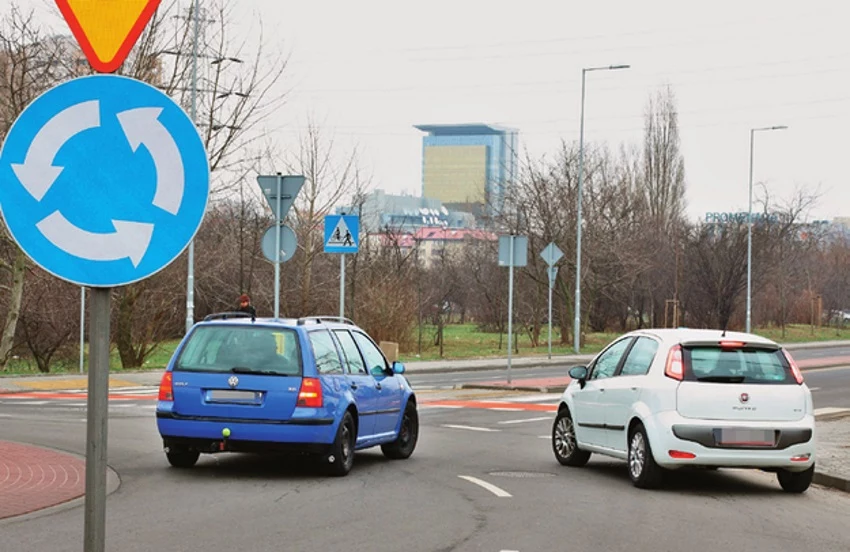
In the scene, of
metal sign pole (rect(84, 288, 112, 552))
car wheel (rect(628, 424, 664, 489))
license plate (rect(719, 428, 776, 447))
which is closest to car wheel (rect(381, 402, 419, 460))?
car wheel (rect(628, 424, 664, 489))

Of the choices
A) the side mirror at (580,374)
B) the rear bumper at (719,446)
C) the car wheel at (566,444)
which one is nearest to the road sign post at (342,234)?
the car wheel at (566,444)

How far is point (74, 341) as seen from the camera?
132 feet

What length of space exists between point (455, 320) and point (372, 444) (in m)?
77.7

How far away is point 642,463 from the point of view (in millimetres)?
12531

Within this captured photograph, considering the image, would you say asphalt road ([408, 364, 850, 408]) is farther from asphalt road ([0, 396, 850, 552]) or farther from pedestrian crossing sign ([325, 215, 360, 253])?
asphalt road ([0, 396, 850, 552])

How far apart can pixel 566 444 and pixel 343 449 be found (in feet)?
9.76

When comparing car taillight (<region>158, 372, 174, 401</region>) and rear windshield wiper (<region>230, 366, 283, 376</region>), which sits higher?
rear windshield wiper (<region>230, 366, 283, 376</region>)

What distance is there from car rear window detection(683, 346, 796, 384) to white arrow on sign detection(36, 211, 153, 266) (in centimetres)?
928

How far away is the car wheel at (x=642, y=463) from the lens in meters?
12.4

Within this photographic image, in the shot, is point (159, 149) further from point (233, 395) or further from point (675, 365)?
point (675, 365)

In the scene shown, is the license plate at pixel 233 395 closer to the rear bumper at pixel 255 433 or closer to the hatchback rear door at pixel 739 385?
the rear bumper at pixel 255 433

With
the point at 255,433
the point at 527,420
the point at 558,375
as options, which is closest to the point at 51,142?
the point at 255,433

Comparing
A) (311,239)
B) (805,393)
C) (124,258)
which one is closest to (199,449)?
(805,393)

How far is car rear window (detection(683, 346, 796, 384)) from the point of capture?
12.4 m
